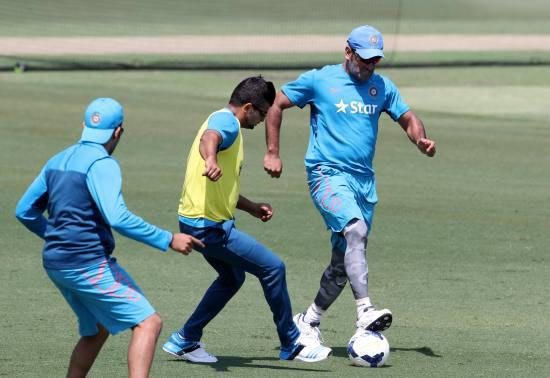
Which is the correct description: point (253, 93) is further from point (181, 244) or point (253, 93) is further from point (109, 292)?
point (109, 292)

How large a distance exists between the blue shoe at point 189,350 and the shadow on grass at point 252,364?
5 cm

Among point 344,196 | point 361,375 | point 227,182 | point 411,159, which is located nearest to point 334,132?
point 344,196

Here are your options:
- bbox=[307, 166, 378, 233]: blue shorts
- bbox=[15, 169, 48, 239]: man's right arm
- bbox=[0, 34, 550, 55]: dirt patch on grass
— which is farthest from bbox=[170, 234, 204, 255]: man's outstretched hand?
bbox=[0, 34, 550, 55]: dirt patch on grass

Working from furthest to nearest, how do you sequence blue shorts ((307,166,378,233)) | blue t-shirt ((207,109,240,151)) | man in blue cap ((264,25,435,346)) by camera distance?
man in blue cap ((264,25,435,346)), blue shorts ((307,166,378,233)), blue t-shirt ((207,109,240,151))

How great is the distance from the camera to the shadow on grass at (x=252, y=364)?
8.67m

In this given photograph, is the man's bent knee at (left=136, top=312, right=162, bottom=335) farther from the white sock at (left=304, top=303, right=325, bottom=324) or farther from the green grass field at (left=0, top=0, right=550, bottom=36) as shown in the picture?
the green grass field at (left=0, top=0, right=550, bottom=36)

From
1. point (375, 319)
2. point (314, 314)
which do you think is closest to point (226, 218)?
point (375, 319)

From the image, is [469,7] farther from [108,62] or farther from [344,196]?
[344,196]

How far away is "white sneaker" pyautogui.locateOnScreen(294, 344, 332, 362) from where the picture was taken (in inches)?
352

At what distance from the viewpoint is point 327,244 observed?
43.9 feet

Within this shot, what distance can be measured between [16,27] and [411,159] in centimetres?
2216

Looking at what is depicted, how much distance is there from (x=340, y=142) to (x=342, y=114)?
0.72ft

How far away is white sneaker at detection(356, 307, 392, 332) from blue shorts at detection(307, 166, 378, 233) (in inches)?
29.3

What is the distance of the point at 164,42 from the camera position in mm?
37156
